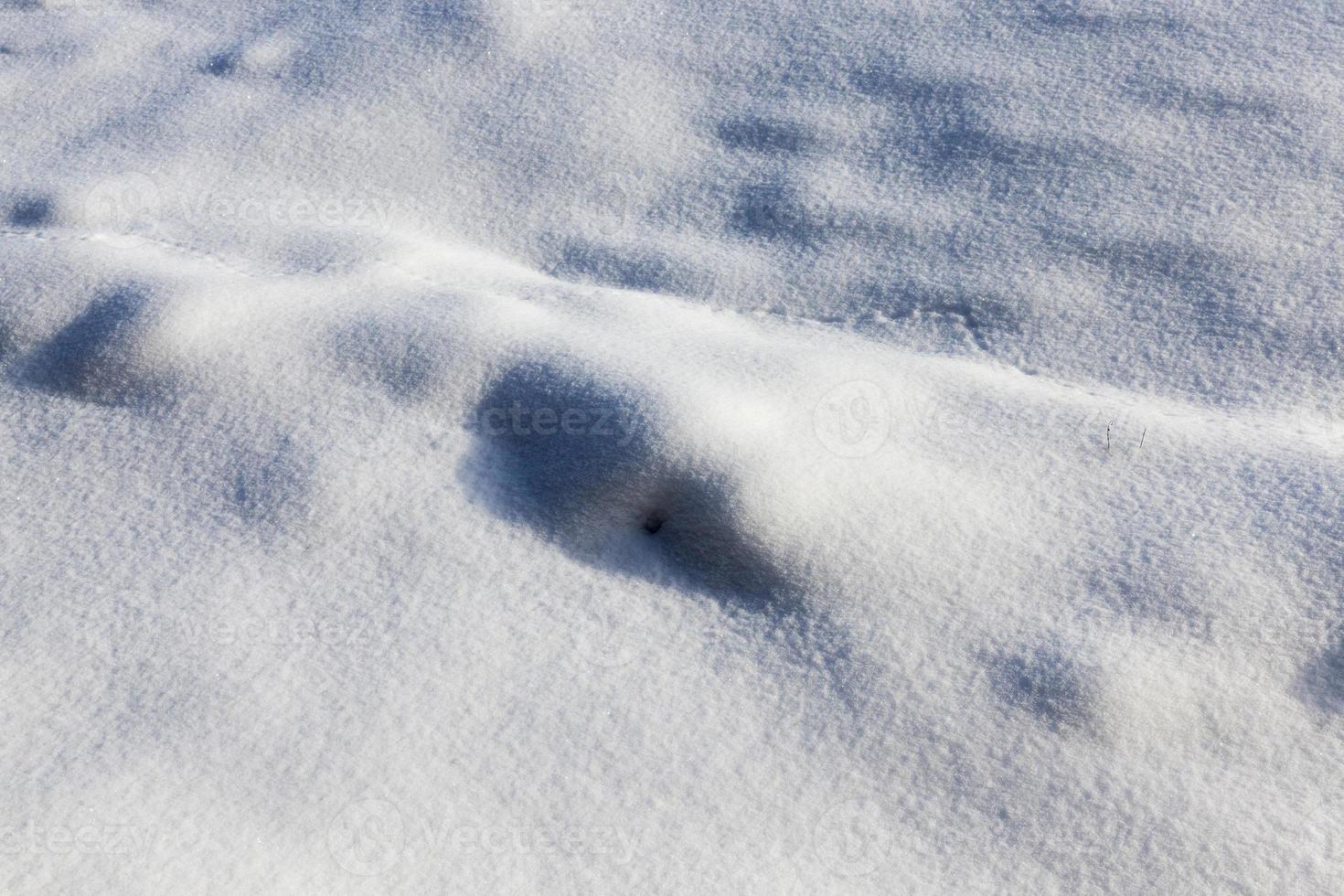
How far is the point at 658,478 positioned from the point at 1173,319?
0.90 m

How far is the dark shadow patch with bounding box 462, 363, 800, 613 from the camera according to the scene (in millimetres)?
1539

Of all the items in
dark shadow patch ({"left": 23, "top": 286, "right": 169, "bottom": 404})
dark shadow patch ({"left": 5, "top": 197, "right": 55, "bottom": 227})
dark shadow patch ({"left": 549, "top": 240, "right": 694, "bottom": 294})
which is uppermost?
dark shadow patch ({"left": 549, "top": 240, "right": 694, "bottom": 294})

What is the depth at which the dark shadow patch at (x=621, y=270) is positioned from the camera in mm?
2070

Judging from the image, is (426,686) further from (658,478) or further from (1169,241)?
(1169,241)

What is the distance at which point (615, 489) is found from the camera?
1.62m

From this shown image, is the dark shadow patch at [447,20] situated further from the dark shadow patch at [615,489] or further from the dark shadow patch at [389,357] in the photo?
the dark shadow patch at [615,489]

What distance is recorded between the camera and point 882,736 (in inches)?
53.7

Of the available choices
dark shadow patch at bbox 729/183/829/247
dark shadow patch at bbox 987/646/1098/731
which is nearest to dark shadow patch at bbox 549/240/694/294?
dark shadow patch at bbox 729/183/829/247

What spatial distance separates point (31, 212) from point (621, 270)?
1.17 metres

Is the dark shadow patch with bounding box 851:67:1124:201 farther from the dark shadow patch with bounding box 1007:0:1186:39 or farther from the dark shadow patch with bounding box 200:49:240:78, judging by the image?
the dark shadow patch with bounding box 200:49:240:78

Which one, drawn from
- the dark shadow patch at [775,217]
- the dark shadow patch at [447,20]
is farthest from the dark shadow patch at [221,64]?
the dark shadow patch at [775,217]

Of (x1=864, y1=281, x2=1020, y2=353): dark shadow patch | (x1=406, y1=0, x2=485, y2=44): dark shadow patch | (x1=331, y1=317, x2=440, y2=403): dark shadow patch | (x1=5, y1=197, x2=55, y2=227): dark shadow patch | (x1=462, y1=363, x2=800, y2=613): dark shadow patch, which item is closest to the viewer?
(x1=462, y1=363, x2=800, y2=613): dark shadow patch

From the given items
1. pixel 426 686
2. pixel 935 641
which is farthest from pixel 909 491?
pixel 426 686

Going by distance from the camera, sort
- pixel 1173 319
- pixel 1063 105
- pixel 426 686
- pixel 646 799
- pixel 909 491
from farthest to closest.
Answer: pixel 1063 105 < pixel 1173 319 < pixel 909 491 < pixel 426 686 < pixel 646 799
